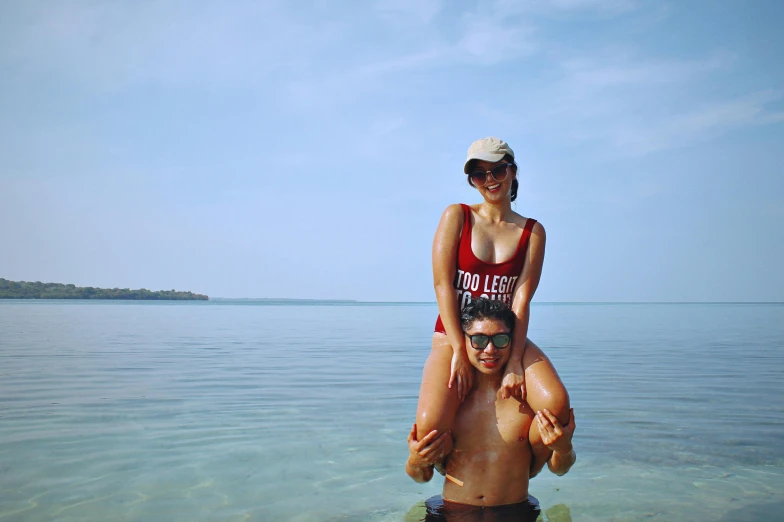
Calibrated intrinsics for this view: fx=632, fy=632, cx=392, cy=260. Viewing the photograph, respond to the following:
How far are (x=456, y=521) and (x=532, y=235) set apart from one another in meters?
2.06

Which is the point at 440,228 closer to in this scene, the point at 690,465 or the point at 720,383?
the point at 690,465

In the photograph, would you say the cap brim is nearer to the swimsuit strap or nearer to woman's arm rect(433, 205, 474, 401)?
woman's arm rect(433, 205, 474, 401)

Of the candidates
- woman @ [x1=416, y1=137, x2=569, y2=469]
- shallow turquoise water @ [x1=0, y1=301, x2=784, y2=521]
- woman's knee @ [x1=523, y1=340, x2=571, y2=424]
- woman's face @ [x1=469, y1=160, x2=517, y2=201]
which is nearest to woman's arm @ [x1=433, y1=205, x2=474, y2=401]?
woman @ [x1=416, y1=137, x2=569, y2=469]

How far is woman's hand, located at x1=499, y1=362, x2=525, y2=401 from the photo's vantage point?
4195 mm

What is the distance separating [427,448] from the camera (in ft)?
13.4

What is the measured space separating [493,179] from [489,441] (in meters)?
1.83

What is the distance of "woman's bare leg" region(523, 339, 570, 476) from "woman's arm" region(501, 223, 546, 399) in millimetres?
59

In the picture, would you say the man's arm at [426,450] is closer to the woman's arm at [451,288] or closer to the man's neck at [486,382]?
the woman's arm at [451,288]

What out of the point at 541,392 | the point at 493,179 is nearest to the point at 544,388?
the point at 541,392

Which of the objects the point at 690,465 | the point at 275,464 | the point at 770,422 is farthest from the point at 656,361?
the point at 275,464

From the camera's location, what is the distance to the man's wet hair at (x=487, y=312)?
13.8 ft

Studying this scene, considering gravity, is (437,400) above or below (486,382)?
below

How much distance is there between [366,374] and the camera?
14680 mm

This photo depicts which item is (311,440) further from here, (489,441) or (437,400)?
(437,400)
